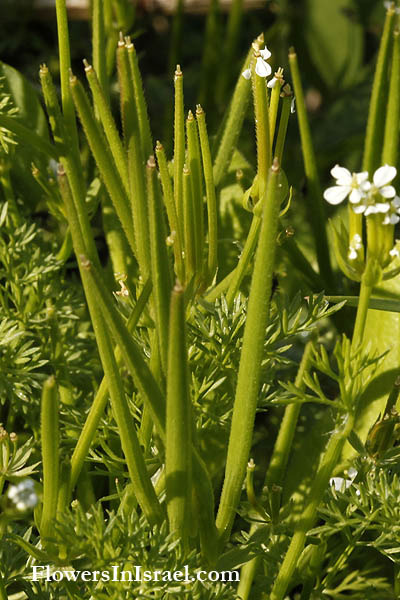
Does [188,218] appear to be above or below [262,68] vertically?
below

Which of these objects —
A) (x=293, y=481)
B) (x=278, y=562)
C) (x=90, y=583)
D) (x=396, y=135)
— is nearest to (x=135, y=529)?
(x=90, y=583)

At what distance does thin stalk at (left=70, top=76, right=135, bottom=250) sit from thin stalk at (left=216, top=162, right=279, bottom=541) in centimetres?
18

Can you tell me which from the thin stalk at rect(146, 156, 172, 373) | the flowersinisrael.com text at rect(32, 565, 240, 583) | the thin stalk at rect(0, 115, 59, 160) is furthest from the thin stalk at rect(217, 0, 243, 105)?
the flowersinisrael.com text at rect(32, 565, 240, 583)

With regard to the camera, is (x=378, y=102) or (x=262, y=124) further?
(x=378, y=102)

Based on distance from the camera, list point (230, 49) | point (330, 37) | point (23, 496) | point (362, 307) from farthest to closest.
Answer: point (330, 37), point (230, 49), point (362, 307), point (23, 496)

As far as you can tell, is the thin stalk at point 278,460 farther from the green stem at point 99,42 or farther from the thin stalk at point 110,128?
the green stem at point 99,42

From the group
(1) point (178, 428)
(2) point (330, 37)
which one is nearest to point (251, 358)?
(1) point (178, 428)

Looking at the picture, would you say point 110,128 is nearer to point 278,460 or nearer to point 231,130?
→ point 231,130

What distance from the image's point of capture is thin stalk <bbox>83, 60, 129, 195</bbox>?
2.05ft

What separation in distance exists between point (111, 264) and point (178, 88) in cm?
33

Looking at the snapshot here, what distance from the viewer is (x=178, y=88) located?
24.2 inches

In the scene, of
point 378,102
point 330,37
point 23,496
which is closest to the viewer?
point 23,496

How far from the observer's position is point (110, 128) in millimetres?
647

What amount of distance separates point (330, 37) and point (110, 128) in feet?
3.27
